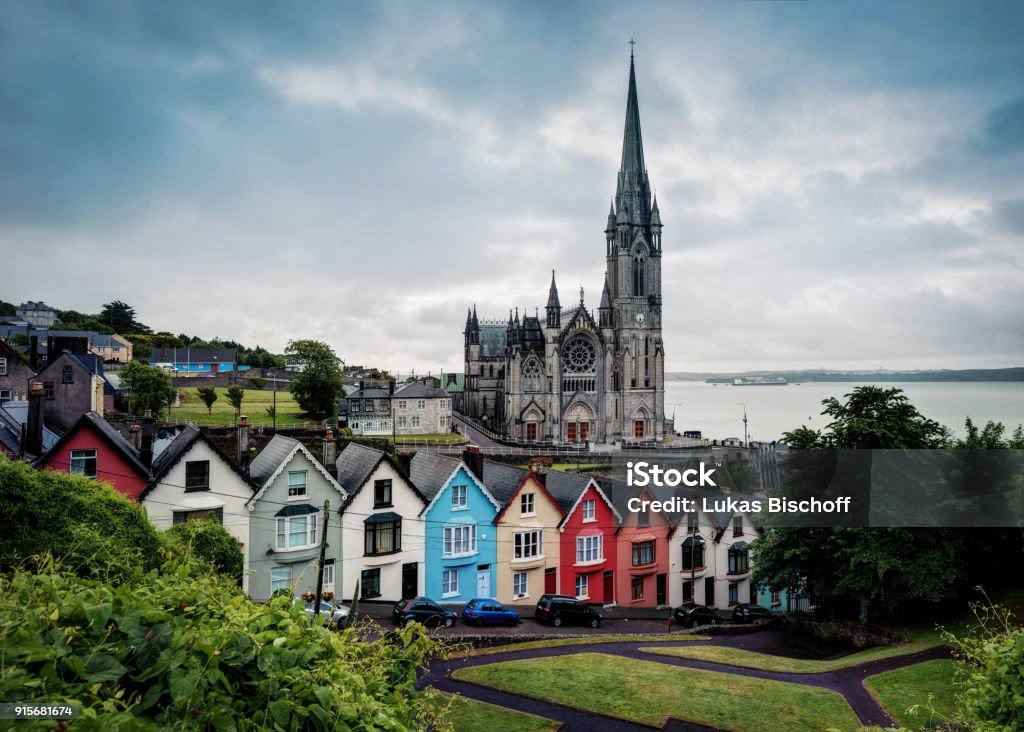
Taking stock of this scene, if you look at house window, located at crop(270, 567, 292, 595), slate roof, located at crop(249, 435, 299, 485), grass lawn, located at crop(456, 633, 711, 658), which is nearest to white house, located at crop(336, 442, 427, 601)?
house window, located at crop(270, 567, 292, 595)

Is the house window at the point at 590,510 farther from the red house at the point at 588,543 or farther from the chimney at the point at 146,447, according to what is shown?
the chimney at the point at 146,447

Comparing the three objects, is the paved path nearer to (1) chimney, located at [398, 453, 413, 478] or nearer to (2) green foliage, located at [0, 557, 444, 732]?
(2) green foliage, located at [0, 557, 444, 732]

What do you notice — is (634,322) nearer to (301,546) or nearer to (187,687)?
(301,546)

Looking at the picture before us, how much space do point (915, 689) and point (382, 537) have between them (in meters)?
18.8

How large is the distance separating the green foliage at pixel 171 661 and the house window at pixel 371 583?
2277 centimetres

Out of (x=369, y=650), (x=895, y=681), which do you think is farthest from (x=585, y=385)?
(x=369, y=650)

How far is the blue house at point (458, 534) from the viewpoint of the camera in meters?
27.1

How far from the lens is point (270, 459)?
26.1 metres

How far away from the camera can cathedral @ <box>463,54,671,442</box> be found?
8356 centimetres

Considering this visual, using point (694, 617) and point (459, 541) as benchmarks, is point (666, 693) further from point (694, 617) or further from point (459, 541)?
point (694, 617)

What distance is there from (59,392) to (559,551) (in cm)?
2895

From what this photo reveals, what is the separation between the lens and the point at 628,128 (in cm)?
9094

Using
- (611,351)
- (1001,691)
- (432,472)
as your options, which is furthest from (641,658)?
(611,351)

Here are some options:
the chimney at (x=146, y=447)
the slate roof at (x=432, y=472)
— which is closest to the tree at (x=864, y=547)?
the slate roof at (x=432, y=472)
